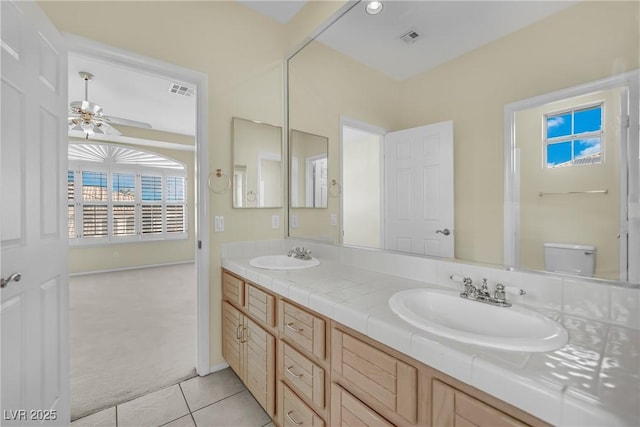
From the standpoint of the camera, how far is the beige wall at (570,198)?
3.04 feet

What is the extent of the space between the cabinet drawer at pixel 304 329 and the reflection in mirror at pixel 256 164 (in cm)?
112

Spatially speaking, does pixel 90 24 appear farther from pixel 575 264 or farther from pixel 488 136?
pixel 575 264

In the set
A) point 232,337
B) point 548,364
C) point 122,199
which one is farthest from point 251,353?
point 122,199

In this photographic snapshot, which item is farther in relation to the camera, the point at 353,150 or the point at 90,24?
the point at 353,150

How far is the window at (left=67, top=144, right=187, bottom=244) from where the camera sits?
5.28 metres

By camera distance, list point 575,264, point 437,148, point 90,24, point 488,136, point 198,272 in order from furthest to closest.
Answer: point 198,272 → point 90,24 → point 437,148 → point 488,136 → point 575,264

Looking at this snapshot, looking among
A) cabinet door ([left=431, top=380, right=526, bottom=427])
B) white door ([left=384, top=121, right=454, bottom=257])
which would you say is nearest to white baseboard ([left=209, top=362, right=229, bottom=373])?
white door ([left=384, top=121, right=454, bottom=257])

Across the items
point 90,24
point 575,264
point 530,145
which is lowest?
point 575,264

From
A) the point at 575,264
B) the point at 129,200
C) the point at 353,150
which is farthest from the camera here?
the point at 129,200

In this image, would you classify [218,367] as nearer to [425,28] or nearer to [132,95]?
[425,28]

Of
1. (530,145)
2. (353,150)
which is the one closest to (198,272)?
(353,150)

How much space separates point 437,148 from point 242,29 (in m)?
1.87

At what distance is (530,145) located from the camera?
108 centimetres

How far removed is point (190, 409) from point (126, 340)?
53.7 inches
